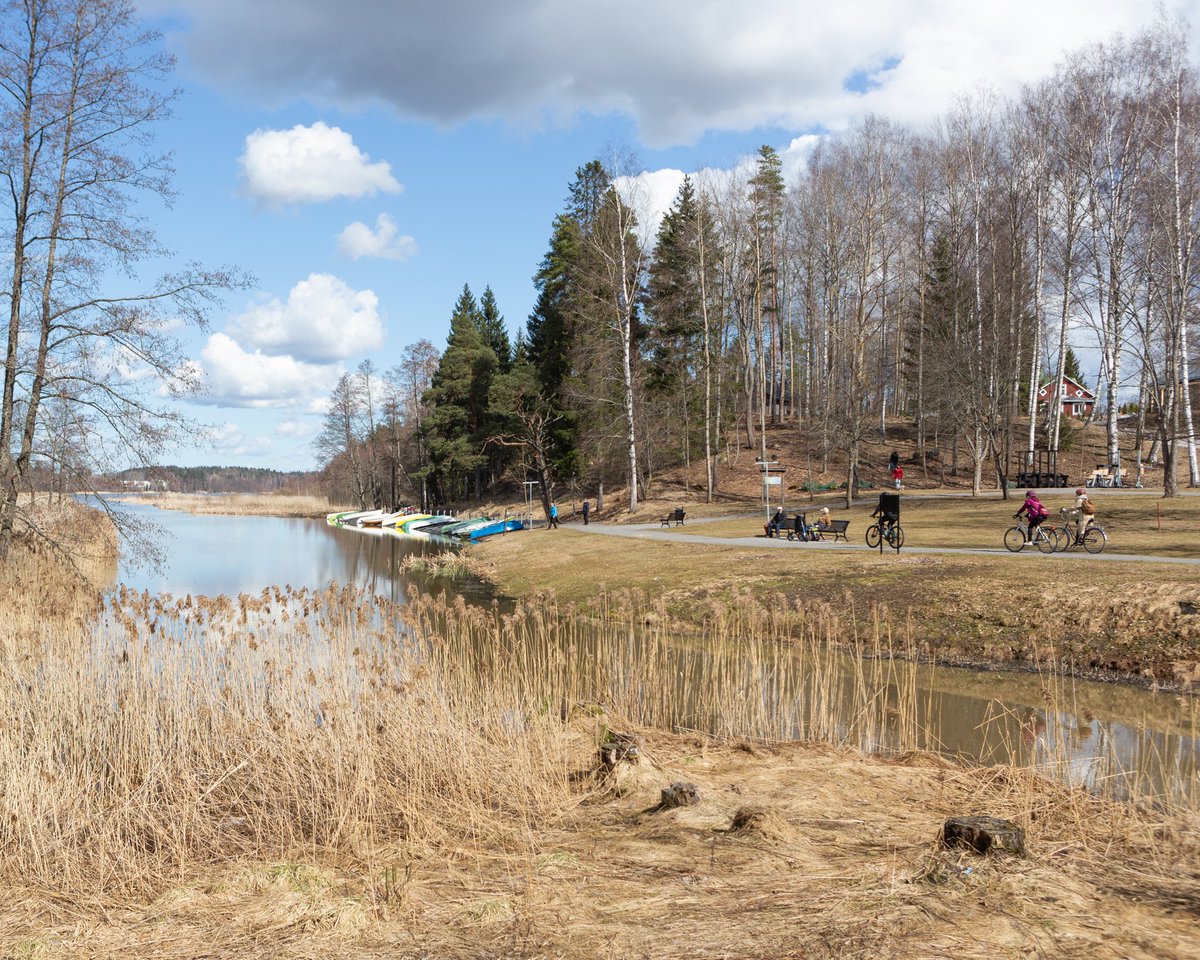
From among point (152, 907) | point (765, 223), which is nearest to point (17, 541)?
point (152, 907)

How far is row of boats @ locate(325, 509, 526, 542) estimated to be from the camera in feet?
135

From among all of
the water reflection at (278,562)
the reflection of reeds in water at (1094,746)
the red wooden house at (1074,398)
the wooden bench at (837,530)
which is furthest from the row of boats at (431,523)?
the red wooden house at (1074,398)

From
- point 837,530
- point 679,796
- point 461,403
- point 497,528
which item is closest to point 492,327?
point 461,403

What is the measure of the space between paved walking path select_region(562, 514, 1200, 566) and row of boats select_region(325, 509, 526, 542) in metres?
4.34

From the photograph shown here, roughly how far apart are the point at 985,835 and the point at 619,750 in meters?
3.10

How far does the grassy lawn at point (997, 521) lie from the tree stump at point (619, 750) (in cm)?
1565

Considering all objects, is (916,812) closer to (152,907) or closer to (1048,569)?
(152,907)

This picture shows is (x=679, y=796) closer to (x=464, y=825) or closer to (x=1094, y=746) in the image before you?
(x=464, y=825)

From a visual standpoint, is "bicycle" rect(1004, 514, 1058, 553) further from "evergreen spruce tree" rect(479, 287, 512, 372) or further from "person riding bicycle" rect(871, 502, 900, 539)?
"evergreen spruce tree" rect(479, 287, 512, 372)

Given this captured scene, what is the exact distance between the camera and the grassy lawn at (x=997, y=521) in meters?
20.6

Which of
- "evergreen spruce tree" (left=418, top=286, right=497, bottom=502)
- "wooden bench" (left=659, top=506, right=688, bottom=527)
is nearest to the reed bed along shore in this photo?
"wooden bench" (left=659, top=506, right=688, bottom=527)

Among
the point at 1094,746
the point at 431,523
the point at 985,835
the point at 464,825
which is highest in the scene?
the point at 985,835

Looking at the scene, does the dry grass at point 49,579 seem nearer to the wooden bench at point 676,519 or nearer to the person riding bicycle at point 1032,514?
the person riding bicycle at point 1032,514

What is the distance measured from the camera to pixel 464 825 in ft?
19.7
